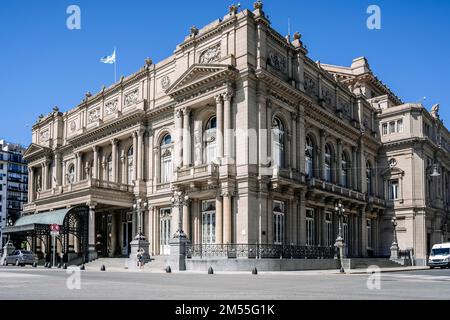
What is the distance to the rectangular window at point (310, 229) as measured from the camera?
4484 centimetres

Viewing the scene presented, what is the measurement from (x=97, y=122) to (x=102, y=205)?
10918 millimetres

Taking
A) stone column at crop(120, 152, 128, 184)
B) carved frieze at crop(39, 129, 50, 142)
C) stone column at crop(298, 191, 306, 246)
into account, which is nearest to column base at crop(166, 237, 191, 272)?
stone column at crop(298, 191, 306, 246)

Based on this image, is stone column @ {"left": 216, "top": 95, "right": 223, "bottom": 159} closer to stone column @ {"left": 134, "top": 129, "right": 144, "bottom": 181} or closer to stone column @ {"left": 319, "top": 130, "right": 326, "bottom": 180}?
stone column @ {"left": 134, "top": 129, "right": 144, "bottom": 181}

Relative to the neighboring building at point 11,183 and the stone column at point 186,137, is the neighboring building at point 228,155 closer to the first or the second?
the stone column at point 186,137

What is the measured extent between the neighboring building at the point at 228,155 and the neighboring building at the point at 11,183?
58.5 meters

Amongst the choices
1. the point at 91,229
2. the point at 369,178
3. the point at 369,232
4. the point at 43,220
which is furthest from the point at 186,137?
the point at 369,232

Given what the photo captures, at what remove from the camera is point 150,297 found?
14.1m

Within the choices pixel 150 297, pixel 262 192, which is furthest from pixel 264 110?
pixel 150 297

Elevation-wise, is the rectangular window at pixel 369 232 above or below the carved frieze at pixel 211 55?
below

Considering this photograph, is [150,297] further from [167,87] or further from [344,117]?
[344,117]

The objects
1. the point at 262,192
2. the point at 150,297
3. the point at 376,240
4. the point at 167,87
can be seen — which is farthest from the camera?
the point at 376,240

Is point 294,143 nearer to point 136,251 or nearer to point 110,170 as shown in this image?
point 136,251

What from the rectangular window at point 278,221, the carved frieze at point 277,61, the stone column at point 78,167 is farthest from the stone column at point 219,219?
the stone column at point 78,167
